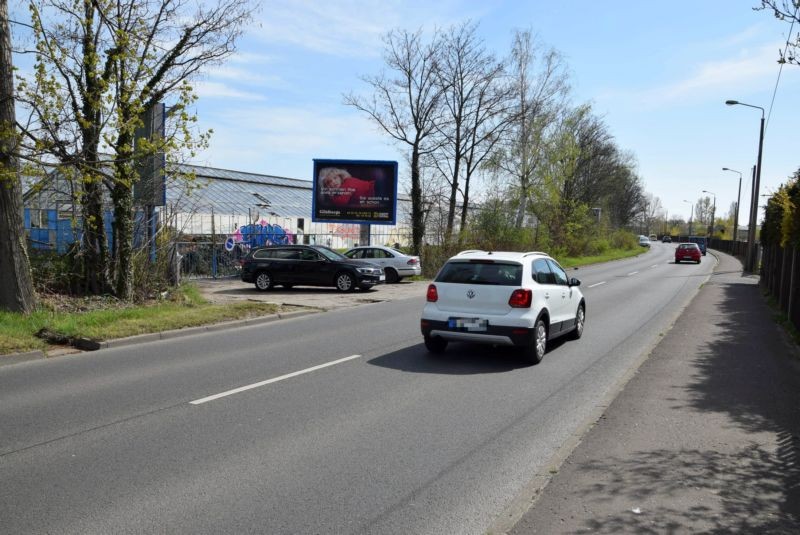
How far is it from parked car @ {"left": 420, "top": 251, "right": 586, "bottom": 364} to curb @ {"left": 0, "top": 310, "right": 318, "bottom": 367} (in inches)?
189

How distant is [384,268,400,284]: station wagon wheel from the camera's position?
25141 millimetres

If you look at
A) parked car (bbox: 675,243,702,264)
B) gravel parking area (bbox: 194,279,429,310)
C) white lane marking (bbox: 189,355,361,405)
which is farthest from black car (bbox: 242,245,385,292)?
parked car (bbox: 675,243,702,264)

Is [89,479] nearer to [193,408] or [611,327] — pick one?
[193,408]

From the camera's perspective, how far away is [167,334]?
38.0ft

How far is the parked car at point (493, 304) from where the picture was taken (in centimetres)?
930

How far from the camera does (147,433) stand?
229 inches

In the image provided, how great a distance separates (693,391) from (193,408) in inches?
218

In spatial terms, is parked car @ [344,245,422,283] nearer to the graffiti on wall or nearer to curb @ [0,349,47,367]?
the graffiti on wall

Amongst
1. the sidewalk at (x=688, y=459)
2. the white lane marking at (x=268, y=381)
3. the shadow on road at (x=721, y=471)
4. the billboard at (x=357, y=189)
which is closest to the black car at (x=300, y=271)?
the billboard at (x=357, y=189)

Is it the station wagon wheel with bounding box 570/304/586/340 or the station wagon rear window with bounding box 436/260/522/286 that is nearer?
the station wagon rear window with bounding box 436/260/522/286

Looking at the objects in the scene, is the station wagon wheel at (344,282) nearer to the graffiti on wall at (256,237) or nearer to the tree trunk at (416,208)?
the graffiti on wall at (256,237)

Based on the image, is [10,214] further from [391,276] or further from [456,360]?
[391,276]

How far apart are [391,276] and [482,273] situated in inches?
616

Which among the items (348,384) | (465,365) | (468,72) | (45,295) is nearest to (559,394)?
(465,365)
